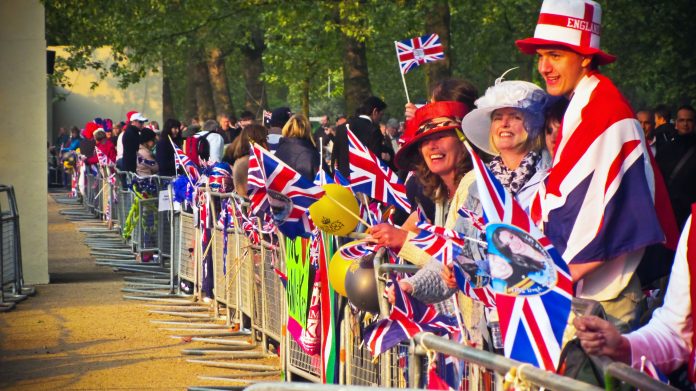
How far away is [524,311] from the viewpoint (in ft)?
12.3

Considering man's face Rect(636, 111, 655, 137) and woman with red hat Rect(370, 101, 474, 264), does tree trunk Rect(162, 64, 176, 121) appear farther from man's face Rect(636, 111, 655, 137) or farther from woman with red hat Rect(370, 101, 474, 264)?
woman with red hat Rect(370, 101, 474, 264)

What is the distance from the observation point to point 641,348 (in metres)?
3.65

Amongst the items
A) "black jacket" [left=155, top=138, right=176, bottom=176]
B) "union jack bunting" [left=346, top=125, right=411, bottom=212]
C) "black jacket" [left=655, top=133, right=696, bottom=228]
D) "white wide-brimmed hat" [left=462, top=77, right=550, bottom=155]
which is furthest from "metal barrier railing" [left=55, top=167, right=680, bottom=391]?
"black jacket" [left=655, top=133, right=696, bottom=228]

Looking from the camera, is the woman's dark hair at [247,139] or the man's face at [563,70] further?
the woman's dark hair at [247,139]

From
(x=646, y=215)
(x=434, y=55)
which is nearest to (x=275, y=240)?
(x=646, y=215)

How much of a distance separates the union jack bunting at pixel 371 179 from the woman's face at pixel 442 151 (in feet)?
3.21

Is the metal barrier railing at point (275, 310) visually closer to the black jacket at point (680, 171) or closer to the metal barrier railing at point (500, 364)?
the metal barrier railing at point (500, 364)

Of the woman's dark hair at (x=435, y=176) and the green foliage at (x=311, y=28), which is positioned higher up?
the green foliage at (x=311, y=28)

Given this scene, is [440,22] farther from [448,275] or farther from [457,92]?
[448,275]

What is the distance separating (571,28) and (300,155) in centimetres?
720

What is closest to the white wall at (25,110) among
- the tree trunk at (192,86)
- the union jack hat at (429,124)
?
the union jack hat at (429,124)

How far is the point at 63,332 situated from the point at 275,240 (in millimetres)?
3011

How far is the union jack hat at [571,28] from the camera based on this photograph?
4.93 meters

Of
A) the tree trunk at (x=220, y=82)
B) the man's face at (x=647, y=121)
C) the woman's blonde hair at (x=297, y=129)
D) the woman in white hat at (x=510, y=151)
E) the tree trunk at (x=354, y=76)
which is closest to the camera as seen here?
the woman in white hat at (x=510, y=151)
